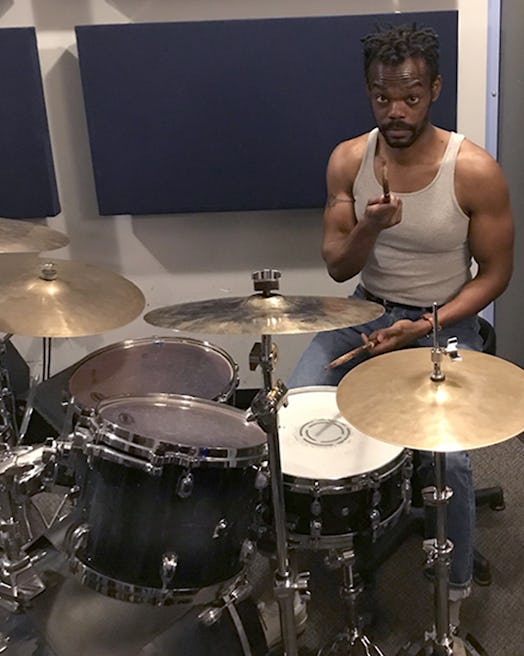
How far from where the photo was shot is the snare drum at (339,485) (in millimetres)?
1436

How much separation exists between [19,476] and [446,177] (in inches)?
49.2

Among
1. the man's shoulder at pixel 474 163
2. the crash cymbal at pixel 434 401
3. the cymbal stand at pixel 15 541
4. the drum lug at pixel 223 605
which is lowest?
the drum lug at pixel 223 605

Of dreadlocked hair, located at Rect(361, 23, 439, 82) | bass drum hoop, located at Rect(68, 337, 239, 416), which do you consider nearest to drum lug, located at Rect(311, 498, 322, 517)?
bass drum hoop, located at Rect(68, 337, 239, 416)

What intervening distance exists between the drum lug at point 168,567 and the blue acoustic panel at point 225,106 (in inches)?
55.1

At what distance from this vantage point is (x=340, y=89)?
2322mm

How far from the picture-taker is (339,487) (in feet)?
4.68

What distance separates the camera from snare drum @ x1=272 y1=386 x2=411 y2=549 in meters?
1.44

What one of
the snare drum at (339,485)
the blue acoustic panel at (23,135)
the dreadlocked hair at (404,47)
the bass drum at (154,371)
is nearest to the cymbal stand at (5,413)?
the bass drum at (154,371)

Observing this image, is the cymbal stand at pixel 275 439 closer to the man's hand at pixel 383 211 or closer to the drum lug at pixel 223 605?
the drum lug at pixel 223 605

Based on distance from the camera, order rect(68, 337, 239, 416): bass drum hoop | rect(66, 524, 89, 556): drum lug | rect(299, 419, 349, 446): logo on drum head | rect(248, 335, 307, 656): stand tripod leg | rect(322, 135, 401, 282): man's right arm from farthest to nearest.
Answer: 1. rect(322, 135, 401, 282): man's right arm
2. rect(68, 337, 239, 416): bass drum hoop
3. rect(299, 419, 349, 446): logo on drum head
4. rect(66, 524, 89, 556): drum lug
5. rect(248, 335, 307, 656): stand tripod leg

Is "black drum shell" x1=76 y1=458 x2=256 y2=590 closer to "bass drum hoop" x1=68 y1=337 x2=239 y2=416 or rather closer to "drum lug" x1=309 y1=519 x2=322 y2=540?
"drum lug" x1=309 y1=519 x2=322 y2=540

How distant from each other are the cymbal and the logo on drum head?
1.12 ft

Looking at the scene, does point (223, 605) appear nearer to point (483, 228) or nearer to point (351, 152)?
point (483, 228)

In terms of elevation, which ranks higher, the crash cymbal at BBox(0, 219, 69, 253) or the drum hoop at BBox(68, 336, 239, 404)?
the crash cymbal at BBox(0, 219, 69, 253)
